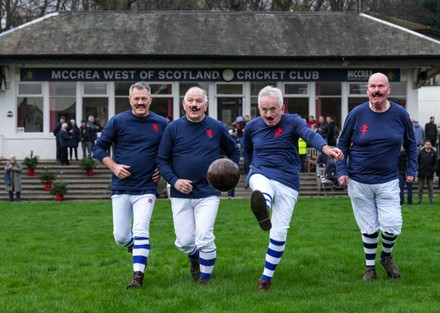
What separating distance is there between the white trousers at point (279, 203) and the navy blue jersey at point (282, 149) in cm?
7

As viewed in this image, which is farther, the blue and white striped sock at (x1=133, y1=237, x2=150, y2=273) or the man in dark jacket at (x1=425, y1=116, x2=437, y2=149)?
the man in dark jacket at (x1=425, y1=116, x2=437, y2=149)

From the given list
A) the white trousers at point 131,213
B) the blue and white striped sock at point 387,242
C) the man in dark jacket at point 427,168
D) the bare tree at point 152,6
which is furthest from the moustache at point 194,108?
the bare tree at point 152,6

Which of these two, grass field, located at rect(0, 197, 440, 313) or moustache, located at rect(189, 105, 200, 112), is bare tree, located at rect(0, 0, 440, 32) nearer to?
grass field, located at rect(0, 197, 440, 313)

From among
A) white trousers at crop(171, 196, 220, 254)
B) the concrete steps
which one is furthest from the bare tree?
white trousers at crop(171, 196, 220, 254)

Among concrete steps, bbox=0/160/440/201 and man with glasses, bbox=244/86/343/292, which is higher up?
man with glasses, bbox=244/86/343/292

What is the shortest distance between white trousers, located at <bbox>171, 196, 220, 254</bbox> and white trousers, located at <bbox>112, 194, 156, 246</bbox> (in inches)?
11.0

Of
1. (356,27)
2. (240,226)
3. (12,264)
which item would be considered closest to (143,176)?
(12,264)

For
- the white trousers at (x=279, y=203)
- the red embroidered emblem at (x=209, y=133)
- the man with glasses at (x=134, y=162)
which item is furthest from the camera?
the red embroidered emblem at (x=209, y=133)

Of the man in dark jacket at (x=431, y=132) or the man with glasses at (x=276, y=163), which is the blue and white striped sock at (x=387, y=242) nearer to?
the man with glasses at (x=276, y=163)

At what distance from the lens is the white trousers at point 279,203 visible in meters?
8.61

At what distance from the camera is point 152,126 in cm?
920

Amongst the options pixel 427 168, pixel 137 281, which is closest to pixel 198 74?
pixel 427 168

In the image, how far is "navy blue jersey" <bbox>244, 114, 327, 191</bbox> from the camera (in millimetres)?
8727

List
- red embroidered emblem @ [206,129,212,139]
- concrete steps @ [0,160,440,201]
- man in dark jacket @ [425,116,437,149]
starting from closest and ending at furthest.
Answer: red embroidered emblem @ [206,129,212,139]
concrete steps @ [0,160,440,201]
man in dark jacket @ [425,116,437,149]
